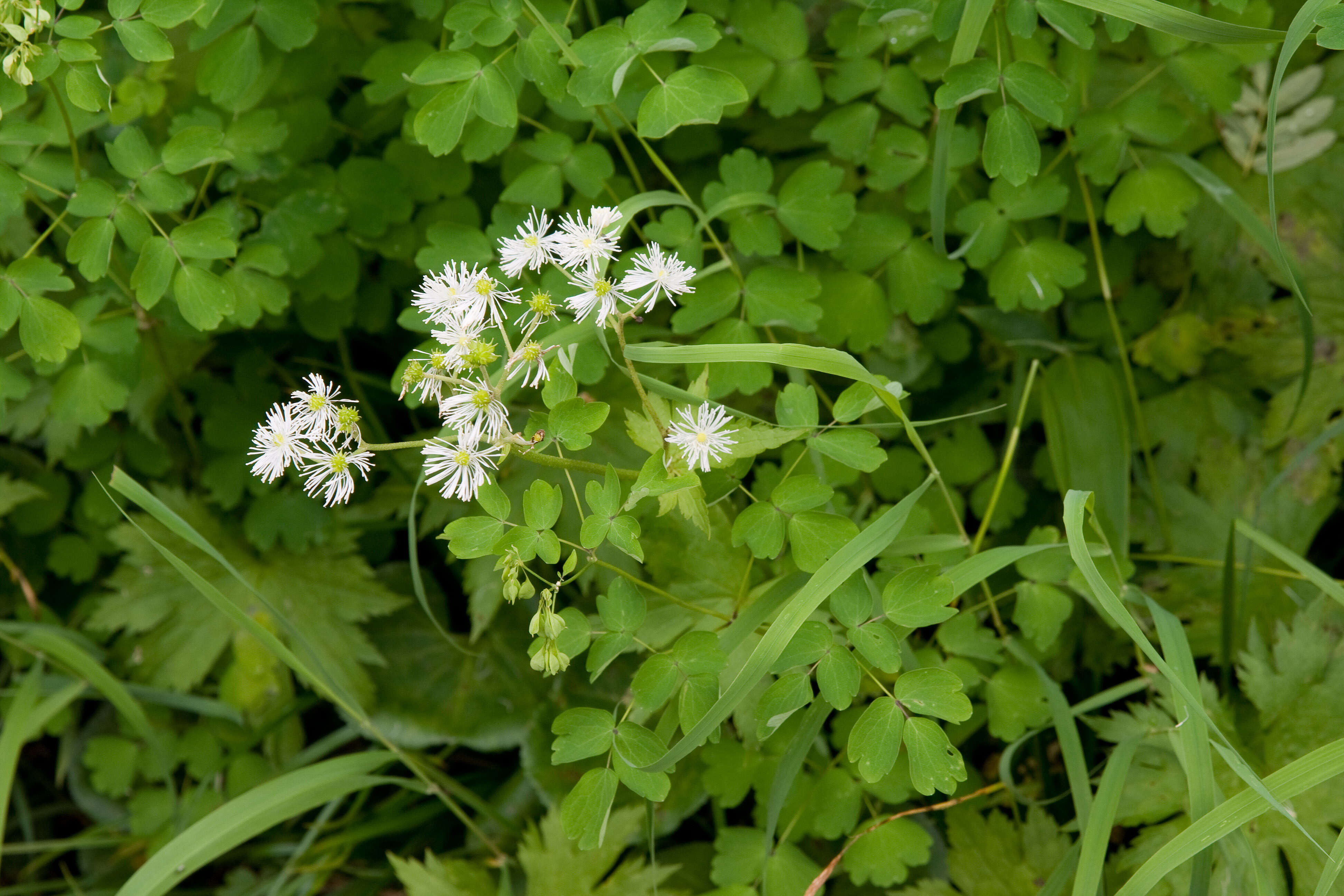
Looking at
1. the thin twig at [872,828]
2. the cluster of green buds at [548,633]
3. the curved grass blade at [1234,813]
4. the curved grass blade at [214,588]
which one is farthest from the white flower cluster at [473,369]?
the curved grass blade at [1234,813]

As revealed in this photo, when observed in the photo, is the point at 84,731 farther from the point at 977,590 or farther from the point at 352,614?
the point at 977,590

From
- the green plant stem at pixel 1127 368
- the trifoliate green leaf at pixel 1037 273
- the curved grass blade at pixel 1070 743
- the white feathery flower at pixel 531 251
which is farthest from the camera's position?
the green plant stem at pixel 1127 368

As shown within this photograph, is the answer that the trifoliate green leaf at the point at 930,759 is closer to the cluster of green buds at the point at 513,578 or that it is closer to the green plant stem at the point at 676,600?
the green plant stem at the point at 676,600

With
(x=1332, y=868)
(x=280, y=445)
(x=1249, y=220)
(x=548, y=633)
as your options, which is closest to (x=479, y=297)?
(x=280, y=445)

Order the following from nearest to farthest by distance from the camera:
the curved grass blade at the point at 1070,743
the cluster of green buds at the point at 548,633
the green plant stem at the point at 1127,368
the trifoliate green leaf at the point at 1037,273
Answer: the cluster of green buds at the point at 548,633 → the curved grass blade at the point at 1070,743 → the trifoliate green leaf at the point at 1037,273 → the green plant stem at the point at 1127,368

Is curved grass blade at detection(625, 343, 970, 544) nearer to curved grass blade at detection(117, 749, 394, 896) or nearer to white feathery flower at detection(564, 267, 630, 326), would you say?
white feathery flower at detection(564, 267, 630, 326)

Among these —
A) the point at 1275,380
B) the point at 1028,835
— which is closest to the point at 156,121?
the point at 1028,835
